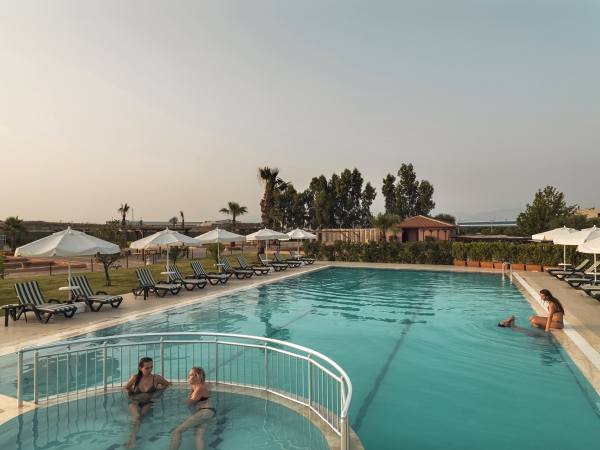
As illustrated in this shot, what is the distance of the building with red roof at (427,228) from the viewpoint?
1671 inches

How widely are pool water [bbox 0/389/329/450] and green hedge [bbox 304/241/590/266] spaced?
2188 cm

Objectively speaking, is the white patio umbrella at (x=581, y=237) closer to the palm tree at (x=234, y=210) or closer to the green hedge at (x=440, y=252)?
the green hedge at (x=440, y=252)

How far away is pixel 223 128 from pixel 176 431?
76.3 ft

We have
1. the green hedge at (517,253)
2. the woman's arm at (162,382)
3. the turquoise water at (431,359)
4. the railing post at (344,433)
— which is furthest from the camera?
the green hedge at (517,253)

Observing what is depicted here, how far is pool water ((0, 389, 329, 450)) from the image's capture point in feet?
15.5

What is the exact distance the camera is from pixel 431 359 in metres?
8.32

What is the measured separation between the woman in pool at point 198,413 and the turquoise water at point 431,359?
1968 millimetres

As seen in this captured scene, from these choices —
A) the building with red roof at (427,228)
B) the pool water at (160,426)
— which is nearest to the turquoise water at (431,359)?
the pool water at (160,426)

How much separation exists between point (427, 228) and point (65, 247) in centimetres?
3723

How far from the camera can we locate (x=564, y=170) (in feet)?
131

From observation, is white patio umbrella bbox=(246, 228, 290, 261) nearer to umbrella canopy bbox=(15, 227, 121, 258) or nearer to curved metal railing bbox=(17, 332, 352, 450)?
umbrella canopy bbox=(15, 227, 121, 258)

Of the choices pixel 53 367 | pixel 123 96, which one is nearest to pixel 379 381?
pixel 53 367

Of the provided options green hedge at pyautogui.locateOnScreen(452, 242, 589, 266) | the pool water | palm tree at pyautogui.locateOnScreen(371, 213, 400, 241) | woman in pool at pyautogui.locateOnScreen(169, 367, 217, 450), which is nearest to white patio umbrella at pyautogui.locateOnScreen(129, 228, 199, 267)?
the pool water

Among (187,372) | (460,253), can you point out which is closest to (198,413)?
(187,372)
